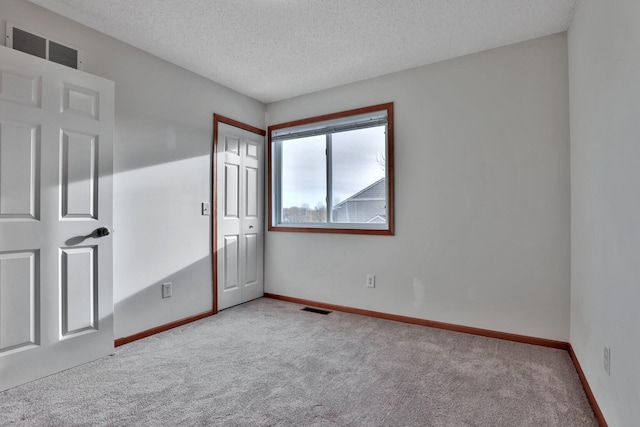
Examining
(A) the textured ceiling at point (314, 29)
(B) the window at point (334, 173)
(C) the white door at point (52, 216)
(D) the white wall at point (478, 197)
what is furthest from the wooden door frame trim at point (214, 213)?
(D) the white wall at point (478, 197)

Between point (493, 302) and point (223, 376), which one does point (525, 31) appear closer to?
point (493, 302)

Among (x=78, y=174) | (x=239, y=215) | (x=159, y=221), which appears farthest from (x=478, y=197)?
(x=78, y=174)

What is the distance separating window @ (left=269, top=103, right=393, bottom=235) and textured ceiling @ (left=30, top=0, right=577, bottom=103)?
2.04 feet

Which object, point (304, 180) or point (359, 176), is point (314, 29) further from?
point (304, 180)

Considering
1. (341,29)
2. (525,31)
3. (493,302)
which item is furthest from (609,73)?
(493,302)

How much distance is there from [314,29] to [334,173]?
5.18 feet

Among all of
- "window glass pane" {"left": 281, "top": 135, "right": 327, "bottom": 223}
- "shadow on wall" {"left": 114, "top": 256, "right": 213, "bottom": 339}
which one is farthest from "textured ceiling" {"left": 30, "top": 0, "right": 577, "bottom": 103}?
"shadow on wall" {"left": 114, "top": 256, "right": 213, "bottom": 339}

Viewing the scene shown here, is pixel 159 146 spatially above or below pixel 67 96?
below

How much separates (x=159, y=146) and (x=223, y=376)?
1.99 metres

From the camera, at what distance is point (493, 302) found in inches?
108

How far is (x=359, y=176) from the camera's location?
354 cm

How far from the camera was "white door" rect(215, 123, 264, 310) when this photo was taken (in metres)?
3.50

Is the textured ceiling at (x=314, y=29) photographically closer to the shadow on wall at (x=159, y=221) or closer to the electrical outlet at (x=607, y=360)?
the shadow on wall at (x=159, y=221)

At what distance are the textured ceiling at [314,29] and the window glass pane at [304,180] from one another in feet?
3.11
